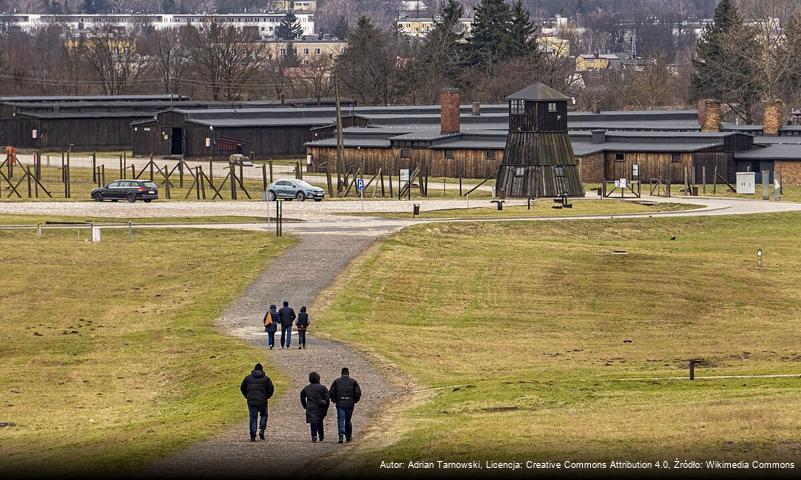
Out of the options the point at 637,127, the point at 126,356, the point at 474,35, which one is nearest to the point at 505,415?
the point at 126,356

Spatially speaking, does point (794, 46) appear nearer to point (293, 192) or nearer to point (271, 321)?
point (293, 192)

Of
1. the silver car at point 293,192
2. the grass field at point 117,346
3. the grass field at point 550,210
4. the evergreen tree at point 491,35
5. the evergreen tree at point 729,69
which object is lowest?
the grass field at point 117,346

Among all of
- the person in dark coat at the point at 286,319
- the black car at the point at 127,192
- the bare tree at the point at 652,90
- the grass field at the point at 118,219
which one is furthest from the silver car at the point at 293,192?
the bare tree at the point at 652,90

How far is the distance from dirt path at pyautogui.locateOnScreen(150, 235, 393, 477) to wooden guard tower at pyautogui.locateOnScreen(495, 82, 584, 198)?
32718mm

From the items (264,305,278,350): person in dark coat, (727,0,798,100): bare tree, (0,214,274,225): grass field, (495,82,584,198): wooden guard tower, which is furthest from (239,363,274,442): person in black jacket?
(727,0,798,100): bare tree

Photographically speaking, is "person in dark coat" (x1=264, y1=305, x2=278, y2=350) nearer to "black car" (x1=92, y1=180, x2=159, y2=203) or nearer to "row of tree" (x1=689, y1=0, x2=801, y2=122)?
"black car" (x1=92, y1=180, x2=159, y2=203)

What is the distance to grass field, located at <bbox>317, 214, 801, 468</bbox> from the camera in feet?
92.6

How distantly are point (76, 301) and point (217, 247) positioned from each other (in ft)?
40.1

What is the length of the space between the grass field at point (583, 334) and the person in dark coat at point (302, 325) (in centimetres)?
200

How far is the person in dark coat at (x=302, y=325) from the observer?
40812mm

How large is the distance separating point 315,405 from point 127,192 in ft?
195

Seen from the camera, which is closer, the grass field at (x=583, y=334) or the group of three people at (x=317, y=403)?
the grass field at (x=583, y=334)

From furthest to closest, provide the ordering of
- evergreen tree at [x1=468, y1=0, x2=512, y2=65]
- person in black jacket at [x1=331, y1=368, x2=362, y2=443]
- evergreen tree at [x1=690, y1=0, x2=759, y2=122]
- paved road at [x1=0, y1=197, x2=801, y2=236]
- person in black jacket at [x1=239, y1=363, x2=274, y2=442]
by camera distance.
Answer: evergreen tree at [x1=468, y1=0, x2=512, y2=65], evergreen tree at [x1=690, y1=0, x2=759, y2=122], paved road at [x1=0, y1=197, x2=801, y2=236], person in black jacket at [x1=239, y1=363, x2=274, y2=442], person in black jacket at [x1=331, y1=368, x2=362, y2=443]

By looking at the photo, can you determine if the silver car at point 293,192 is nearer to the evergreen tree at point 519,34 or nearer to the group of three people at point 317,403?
the group of three people at point 317,403
